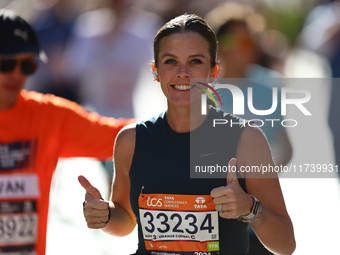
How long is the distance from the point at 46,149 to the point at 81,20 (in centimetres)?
376

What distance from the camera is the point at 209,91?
378cm

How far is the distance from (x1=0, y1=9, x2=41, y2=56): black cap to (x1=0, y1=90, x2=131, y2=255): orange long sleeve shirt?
308 mm

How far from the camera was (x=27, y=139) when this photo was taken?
4543 mm

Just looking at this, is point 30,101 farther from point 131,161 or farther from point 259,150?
point 259,150

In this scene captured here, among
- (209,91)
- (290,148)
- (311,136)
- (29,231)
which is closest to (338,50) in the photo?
(290,148)

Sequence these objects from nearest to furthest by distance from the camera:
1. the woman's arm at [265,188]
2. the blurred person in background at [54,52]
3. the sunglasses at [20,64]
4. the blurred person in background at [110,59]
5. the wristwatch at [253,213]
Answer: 1. the wristwatch at [253,213]
2. the woman's arm at [265,188]
3. the sunglasses at [20,64]
4. the blurred person in background at [110,59]
5. the blurred person in background at [54,52]

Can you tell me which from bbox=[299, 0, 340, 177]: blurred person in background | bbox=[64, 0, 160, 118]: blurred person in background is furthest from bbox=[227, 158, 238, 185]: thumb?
bbox=[64, 0, 160, 118]: blurred person in background

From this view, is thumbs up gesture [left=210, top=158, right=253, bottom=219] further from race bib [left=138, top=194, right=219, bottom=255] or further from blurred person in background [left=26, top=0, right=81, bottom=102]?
blurred person in background [left=26, top=0, right=81, bottom=102]

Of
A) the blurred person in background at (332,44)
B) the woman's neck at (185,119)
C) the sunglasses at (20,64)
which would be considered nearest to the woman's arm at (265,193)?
the woman's neck at (185,119)

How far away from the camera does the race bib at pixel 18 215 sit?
14.7 feet

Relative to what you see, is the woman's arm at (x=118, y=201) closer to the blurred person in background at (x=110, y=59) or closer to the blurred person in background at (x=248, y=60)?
the blurred person in background at (x=248, y=60)

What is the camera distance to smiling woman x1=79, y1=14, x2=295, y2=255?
3.50 m

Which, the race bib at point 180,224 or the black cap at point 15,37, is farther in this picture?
the black cap at point 15,37

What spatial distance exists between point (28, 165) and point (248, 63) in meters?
2.25
